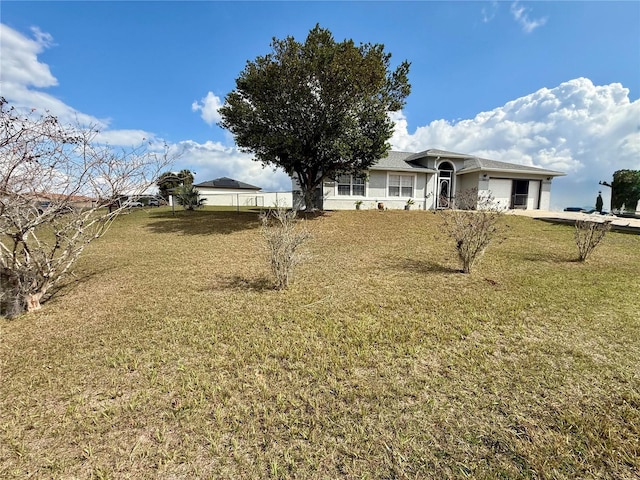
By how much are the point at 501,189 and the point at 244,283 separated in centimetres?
2182

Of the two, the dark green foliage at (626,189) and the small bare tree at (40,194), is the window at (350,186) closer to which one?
the small bare tree at (40,194)

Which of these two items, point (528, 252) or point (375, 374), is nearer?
point (375, 374)

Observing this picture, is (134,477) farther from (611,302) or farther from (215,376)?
(611,302)

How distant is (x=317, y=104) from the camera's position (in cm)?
1348

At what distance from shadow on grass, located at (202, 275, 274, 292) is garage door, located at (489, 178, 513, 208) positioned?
20529mm

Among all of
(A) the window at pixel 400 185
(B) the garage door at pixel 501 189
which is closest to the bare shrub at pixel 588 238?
(A) the window at pixel 400 185

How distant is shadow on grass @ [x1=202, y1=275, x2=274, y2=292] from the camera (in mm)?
5824

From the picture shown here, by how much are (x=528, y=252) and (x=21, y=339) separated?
11805 mm

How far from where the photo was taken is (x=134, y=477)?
1942mm

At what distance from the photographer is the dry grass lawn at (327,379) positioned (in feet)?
6.84

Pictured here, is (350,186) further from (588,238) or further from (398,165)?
(588,238)

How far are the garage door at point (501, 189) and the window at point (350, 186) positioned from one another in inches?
385

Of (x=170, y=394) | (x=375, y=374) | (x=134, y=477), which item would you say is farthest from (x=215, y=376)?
(x=375, y=374)

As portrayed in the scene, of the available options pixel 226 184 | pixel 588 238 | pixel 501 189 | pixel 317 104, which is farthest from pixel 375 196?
pixel 226 184
